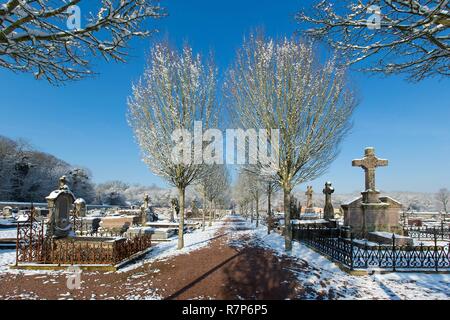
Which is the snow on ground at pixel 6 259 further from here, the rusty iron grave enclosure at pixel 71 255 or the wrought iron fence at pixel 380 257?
the wrought iron fence at pixel 380 257

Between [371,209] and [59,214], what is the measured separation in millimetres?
16022

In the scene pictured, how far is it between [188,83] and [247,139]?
4.11 meters

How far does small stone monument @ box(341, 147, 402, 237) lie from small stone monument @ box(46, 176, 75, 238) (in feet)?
48.9

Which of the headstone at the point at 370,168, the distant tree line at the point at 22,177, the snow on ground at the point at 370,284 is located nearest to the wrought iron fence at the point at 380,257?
the snow on ground at the point at 370,284

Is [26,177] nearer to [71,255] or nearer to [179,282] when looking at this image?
[71,255]

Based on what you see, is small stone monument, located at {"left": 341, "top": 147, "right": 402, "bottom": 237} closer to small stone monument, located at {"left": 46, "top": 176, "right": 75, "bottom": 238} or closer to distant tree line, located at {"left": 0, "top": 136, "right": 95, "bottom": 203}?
small stone monument, located at {"left": 46, "top": 176, "right": 75, "bottom": 238}

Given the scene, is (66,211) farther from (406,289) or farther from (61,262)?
(406,289)

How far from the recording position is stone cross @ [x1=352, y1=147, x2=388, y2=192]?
16.2 meters

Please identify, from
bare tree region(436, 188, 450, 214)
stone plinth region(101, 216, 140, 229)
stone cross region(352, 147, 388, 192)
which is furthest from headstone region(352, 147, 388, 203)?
bare tree region(436, 188, 450, 214)

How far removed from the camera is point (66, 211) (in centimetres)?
1477

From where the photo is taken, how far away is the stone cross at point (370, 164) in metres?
16.2

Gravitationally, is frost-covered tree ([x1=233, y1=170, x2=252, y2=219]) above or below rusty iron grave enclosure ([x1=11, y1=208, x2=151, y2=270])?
above
